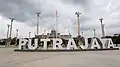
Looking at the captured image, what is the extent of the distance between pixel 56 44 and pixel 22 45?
21.6 feet

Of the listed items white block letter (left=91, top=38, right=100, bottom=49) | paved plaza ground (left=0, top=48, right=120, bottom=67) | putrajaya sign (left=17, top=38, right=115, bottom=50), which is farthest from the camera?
white block letter (left=91, top=38, right=100, bottom=49)

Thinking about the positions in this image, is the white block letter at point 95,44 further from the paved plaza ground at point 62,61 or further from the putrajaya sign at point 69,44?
the paved plaza ground at point 62,61

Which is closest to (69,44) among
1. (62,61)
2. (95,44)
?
(95,44)

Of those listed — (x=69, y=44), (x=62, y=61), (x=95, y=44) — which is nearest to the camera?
(x=62, y=61)

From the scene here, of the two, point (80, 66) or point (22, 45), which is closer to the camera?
point (80, 66)

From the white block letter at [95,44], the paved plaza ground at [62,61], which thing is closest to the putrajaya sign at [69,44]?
the white block letter at [95,44]

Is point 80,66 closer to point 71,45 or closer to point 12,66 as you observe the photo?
point 12,66

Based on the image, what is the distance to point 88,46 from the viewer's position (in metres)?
34.0

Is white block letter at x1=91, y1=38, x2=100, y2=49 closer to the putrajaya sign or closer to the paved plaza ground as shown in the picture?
the putrajaya sign

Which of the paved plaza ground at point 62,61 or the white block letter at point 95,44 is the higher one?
the white block letter at point 95,44

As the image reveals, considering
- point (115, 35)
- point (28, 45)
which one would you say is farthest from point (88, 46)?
point (115, 35)

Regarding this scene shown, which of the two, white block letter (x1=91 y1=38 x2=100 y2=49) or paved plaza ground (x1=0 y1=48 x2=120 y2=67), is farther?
white block letter (x1=91 y1=38 x2=100 y2=49)

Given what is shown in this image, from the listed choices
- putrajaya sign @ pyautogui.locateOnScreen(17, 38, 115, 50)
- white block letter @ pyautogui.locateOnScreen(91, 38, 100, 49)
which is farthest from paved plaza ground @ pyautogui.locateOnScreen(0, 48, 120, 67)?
white block letter @ pyautogui.locateOnScreen(91, 38, 100, 49)

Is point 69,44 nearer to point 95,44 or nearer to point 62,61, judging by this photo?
point 95,44
